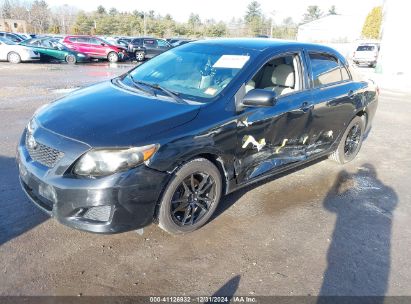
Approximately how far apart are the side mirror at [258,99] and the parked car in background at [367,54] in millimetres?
25715

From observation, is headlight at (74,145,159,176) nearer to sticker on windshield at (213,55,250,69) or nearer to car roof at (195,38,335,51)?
sticker on windshield at (213,55,250,69)

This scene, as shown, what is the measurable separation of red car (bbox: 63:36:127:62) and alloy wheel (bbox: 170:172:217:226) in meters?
20.4

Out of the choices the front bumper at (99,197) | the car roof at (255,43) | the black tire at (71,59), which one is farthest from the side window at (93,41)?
the front bumper at (99,197)

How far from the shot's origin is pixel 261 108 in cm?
368

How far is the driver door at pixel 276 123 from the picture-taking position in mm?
3621

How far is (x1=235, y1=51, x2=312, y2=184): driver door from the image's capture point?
11.9ft

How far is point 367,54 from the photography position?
1014 inches

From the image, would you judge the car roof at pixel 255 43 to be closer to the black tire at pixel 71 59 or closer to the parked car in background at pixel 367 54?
the black tire at pixel 71 59

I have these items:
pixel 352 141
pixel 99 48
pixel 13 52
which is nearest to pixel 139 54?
pixel 99 48

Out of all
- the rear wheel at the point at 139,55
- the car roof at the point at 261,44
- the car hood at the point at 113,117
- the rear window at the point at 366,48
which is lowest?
the rear wheel at the point at 139,55

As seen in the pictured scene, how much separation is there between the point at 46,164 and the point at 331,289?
2480 mm

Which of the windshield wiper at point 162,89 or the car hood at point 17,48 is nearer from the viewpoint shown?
the windshield wiper at point 162,89

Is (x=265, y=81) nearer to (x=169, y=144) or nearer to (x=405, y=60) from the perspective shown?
(x=169, y=144)

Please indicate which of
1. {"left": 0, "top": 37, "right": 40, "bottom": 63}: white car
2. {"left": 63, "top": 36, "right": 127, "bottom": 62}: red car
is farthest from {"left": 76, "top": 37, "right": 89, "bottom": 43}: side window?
{"left": 0, "top": 37, "right": 40, "bottom": 63}: white car
